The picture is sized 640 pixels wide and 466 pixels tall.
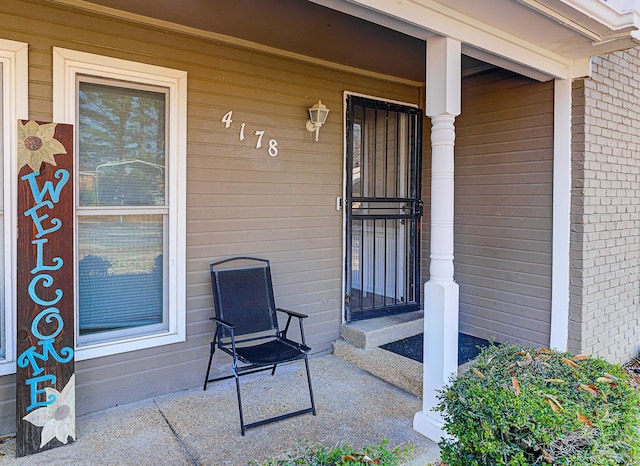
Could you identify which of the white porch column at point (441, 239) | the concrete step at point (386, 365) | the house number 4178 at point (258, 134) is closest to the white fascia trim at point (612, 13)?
the white porch column at point (441, 239)

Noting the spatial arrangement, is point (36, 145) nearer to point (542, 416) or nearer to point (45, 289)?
point (45, 289)

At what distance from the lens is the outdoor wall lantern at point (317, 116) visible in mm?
3520

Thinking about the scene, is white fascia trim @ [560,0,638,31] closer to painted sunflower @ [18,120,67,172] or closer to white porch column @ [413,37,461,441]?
white porch column @ [413,37,461,441]

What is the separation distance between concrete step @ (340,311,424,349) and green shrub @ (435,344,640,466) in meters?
1.64

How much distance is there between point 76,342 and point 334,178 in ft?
7.33

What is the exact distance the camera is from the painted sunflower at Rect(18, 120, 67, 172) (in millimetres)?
2254

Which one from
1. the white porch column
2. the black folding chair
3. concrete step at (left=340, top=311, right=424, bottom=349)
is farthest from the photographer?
concrete step at (left=340, top=311, right=424, bottom=349)

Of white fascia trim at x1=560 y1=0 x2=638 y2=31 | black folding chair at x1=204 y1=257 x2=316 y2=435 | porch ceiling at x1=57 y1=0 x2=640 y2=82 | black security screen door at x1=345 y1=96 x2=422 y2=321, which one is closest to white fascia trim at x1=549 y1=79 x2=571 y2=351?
porch ceiling at x1=57 y1=0 x2=640 y2=82

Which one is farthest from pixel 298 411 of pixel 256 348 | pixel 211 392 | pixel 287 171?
pixel 287 171

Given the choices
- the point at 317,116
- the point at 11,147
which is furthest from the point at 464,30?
the point at 11,147

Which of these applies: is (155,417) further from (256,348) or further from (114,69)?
(114,69)

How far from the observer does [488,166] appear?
388cm

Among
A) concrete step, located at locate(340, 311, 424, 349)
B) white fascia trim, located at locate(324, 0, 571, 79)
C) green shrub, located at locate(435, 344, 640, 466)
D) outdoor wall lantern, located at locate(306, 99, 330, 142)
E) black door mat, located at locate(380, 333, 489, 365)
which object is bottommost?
black door mat, located at locate(380, 333, 489, 365)

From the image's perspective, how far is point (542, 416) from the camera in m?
1.65
